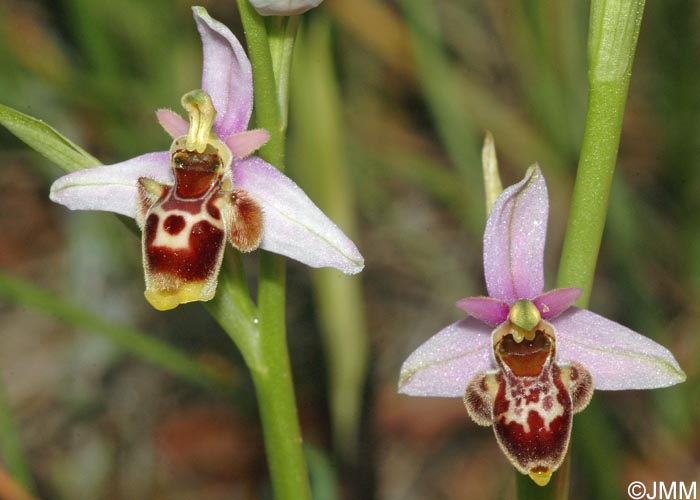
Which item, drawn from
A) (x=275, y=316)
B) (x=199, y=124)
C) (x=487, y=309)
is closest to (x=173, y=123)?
(x=199, y=124)

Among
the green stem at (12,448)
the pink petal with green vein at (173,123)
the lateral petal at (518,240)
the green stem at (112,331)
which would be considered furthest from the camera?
the green stem at (12,448)

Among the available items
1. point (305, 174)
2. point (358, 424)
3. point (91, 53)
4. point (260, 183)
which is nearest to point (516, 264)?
point (260, 183)

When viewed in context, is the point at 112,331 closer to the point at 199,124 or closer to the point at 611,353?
the point at 199,124

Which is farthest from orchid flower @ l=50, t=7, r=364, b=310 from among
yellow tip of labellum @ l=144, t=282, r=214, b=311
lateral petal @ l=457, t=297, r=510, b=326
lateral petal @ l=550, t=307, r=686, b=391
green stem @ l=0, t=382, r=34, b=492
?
green stem @ l=0, t=382, r=34, b=492

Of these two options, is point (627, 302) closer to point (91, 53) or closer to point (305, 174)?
point (305, 174)

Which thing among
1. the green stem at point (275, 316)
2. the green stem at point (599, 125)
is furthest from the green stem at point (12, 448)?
the green stem at point (599, 125)

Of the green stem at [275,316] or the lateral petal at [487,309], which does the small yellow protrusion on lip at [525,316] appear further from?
the green stem at [275,316]
